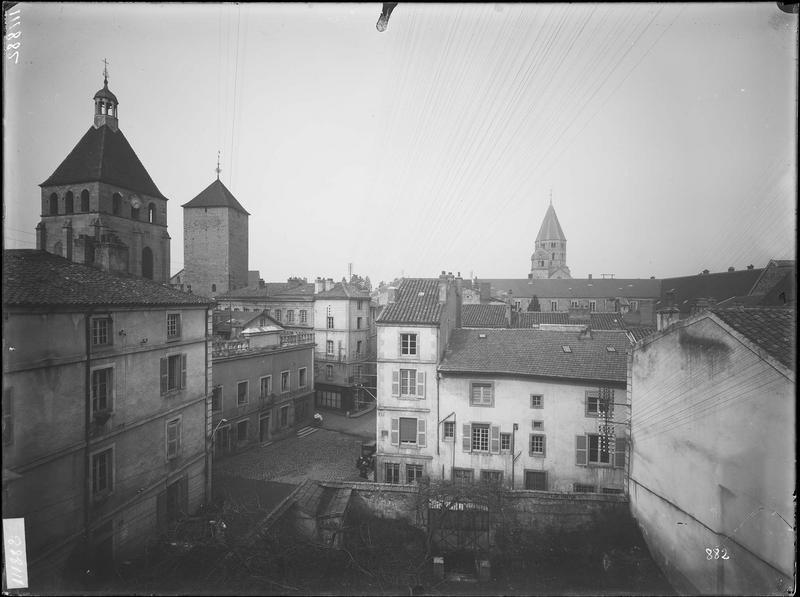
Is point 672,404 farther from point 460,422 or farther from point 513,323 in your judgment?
point 513,323

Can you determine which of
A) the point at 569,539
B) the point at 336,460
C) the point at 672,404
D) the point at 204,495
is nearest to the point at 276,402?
the point at 336,460

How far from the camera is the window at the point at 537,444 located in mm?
14595

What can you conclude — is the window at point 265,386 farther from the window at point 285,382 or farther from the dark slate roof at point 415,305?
the dark slate roof at point 415,305

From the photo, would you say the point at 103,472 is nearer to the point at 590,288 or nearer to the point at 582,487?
the point at 582,487

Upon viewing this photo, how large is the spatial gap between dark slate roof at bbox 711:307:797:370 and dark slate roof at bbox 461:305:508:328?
66.2 feet

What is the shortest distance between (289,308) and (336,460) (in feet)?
54.4

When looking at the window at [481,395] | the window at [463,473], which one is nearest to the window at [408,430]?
the window at [463,473]

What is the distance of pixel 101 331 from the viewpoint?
9242 millimetres

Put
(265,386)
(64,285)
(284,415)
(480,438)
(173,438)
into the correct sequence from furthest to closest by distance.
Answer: (284,415) < (265,386) < (480,438) < (173,438) < (64,285)

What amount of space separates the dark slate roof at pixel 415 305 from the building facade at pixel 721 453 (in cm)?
852

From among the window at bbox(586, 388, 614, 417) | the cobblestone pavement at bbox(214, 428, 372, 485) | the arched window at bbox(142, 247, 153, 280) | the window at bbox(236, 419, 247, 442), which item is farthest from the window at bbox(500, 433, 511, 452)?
the arched window at bbox(142, 247, 153, 280)

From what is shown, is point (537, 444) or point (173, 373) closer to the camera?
point (173, 373)

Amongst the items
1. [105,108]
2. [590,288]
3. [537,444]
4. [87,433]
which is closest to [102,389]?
[87,433]

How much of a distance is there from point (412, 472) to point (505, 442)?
4162mm
